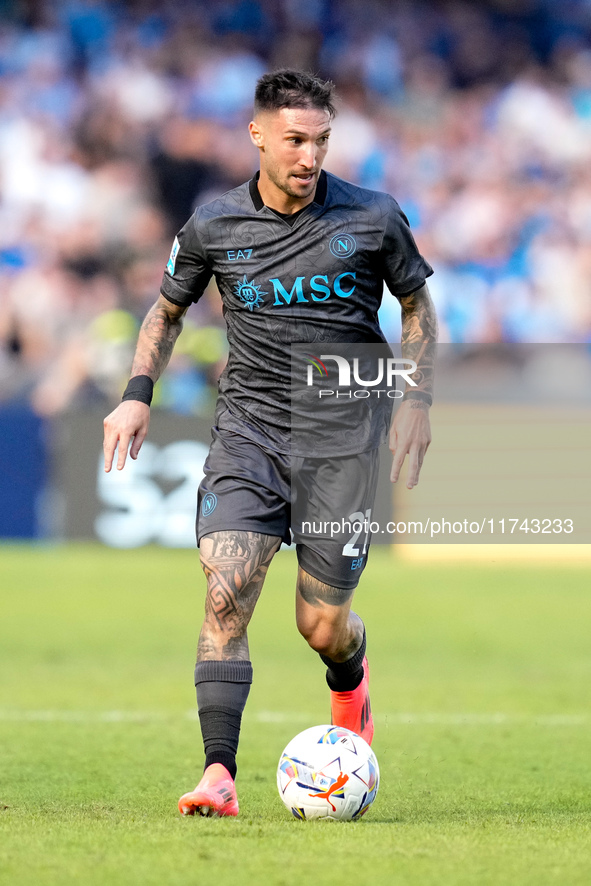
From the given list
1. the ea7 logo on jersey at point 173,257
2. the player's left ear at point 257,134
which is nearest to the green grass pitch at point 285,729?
the ea7 logo on jersey at point 173,257

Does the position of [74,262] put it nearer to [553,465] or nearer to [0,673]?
[553,465]

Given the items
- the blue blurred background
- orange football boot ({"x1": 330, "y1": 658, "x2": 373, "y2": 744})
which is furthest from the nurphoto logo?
the blue blurred background

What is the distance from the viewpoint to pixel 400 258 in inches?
182

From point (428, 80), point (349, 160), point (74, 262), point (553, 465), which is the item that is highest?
point (428, 80)

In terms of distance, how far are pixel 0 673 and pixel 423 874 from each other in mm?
5202

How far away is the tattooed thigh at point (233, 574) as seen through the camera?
4348 mm

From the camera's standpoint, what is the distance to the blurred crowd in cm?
1518

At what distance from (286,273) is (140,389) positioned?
0.66 meters

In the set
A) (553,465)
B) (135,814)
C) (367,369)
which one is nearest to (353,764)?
(135,814)

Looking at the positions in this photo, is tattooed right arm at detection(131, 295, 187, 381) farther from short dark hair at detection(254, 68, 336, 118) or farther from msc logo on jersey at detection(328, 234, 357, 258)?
short dark hair at detection(254, 68, 336, 118)

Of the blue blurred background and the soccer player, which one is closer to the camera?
the soccer player

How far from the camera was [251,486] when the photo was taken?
14.7 feet

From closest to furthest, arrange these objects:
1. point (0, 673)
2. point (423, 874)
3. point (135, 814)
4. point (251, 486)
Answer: point (423, 874) → point (135, 814) → point (251, 486) → point (0, 673)

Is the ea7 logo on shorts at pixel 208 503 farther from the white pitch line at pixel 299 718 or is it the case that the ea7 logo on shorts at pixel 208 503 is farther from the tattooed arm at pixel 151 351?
the white pitch line at pixel 299 718
